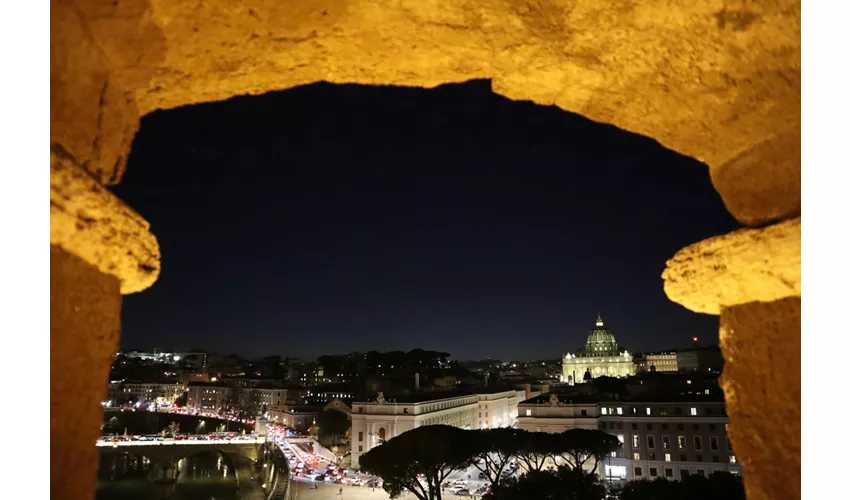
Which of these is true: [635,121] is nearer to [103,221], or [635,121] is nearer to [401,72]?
[401,72]

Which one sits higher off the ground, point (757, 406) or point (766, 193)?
point (766, 193)

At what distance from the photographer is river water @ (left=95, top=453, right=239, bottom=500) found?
167ft

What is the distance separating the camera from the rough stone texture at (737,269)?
308 cm

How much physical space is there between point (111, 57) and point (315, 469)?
50785mm

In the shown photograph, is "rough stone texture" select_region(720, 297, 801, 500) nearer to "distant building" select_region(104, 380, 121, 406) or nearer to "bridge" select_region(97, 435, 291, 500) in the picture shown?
"bridge" select_region(97, 435, 291, 500)

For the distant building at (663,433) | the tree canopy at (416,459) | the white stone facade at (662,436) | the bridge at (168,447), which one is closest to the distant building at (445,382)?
the bridge at (168,447)

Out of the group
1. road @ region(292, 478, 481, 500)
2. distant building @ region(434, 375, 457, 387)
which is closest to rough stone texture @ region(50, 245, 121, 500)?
road @ region(292, 478, 481, 500)

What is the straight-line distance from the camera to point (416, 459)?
26.6 meters

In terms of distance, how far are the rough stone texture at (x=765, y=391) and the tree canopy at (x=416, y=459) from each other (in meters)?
23.1

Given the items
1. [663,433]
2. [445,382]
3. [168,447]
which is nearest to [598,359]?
[445,382]

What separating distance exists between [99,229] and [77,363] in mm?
660

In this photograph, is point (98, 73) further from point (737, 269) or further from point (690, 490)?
point (690, 490)

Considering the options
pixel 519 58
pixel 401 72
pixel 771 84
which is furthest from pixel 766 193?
pixel 401 72

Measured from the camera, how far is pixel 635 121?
14.2 feet
